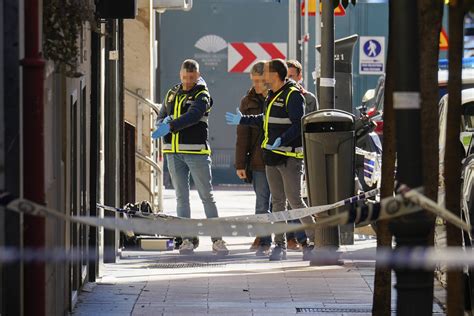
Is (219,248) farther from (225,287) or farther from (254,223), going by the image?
(254,223)

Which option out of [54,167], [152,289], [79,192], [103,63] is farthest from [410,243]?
[103,63]

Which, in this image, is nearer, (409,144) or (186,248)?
(409,144)

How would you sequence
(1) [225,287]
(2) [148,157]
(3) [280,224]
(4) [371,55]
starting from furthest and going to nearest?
1. (4) [371,55]
2. (2) [148,157]
3. (1) [225,287]
4. (3) [280,224]

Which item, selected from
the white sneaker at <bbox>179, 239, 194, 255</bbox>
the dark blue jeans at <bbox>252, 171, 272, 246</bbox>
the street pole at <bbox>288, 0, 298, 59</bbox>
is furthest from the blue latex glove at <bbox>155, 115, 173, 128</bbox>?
the street pole at <bbox>288, 0, 298, 59</bbox>

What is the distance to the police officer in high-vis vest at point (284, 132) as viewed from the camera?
1252 centimetres

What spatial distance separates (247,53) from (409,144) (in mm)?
20462

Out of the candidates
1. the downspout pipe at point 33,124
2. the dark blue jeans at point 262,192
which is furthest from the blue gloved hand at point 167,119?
the downspout pipe at point 33,124

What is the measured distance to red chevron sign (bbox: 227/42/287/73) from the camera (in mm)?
25547

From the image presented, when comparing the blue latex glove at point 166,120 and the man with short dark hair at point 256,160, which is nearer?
the blue latex glove at point 166,120

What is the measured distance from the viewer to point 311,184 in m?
12.3

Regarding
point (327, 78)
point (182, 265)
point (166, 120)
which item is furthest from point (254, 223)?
point (166, 120)

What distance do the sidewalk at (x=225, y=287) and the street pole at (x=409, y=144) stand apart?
403 centimetres

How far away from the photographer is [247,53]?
2566cm

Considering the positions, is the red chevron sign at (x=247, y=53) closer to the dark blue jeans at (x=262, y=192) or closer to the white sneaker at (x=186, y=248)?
the dark blue jeans at (x=262, y=192)
